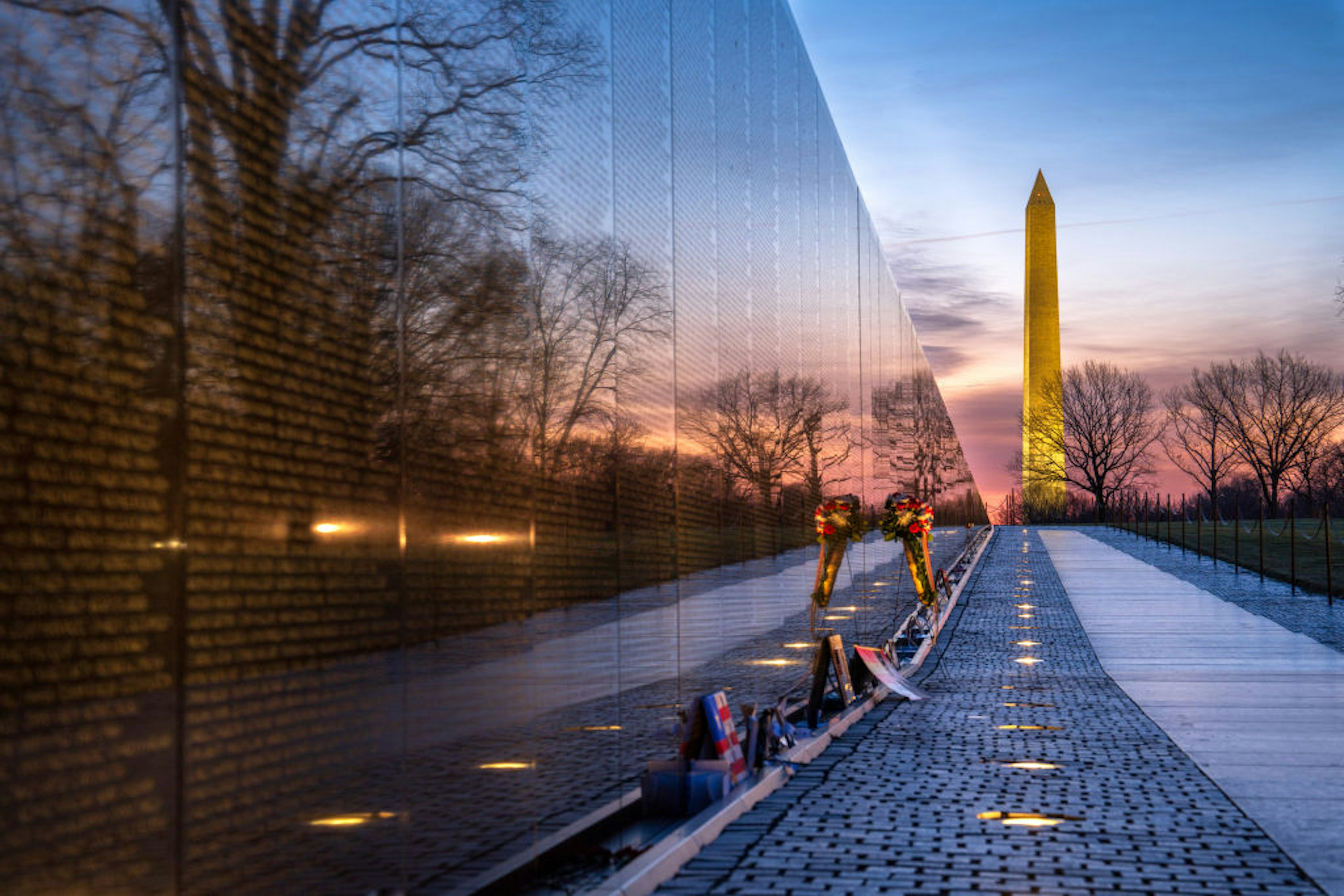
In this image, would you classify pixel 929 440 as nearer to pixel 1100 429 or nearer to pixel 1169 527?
pixel 1169 527

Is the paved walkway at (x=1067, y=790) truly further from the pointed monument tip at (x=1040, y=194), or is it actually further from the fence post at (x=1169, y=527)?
the pointed monument tip at (x=1040, y=194)

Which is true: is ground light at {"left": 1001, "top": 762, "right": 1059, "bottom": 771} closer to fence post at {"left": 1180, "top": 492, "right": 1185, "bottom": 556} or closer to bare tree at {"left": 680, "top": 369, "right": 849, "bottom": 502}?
bare tree at {"left": 680, "top": 369, "right": 849, "bottom": 502}

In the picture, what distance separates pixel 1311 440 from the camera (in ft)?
236

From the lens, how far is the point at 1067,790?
749cm

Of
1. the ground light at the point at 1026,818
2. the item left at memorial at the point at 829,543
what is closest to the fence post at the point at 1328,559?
the item left at memorial at the point at 829,543

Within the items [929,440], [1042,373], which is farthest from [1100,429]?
[929,440]

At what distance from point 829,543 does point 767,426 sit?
8.49 ft

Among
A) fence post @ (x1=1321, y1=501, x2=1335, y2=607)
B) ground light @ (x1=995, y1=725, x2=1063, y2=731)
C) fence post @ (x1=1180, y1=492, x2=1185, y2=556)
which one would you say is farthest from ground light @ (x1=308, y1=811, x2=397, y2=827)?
fence post @ (x1=1180, y1=492, x2=1185, y2=556)

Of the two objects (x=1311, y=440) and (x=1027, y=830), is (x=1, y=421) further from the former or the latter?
(x=1311, y=440)

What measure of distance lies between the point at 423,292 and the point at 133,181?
145cm

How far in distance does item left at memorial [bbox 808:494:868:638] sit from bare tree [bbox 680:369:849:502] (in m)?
0.24

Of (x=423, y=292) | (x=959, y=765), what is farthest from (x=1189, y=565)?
(x=423, y=292)

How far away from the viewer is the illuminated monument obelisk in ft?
247

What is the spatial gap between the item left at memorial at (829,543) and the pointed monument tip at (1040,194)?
66340mm
